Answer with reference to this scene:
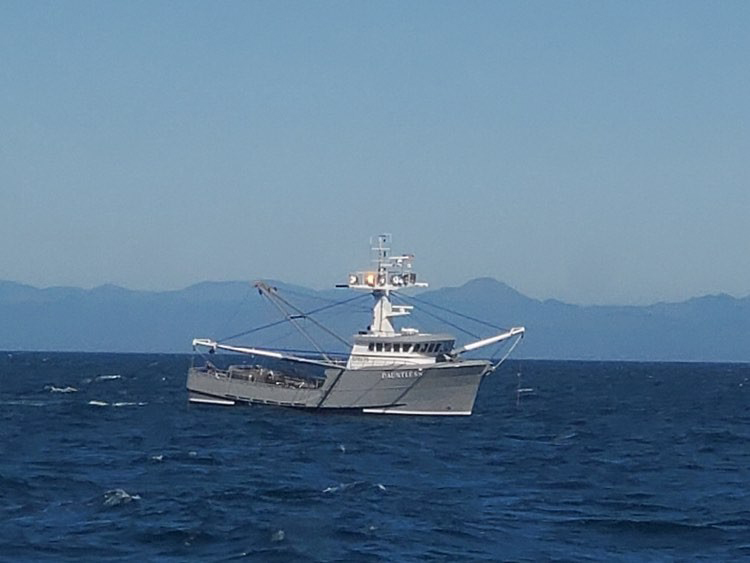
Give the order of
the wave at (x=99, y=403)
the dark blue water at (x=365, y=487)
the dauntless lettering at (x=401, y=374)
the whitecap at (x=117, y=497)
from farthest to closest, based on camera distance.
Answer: the wave at (x=99, y=403), the dauntless lettering at (x=401, y=374), the whitecap at (x=117, y=497), the dark blue water at (x=365, y=487)

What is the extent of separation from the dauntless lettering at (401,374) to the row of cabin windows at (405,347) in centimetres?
169

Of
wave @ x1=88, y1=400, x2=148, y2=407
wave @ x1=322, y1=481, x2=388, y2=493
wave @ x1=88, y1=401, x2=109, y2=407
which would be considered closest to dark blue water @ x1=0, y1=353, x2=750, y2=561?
wave @ x1=322, y1=481, x2=388, y2=493

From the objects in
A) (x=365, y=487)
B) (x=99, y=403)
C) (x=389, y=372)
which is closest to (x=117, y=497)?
(x=365, y=487)

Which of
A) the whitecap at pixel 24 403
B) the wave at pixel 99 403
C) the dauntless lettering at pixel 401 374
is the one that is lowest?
the whitecap at pixel 24 403

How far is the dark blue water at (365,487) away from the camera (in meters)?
37.8

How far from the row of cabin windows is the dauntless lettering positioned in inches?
66.4

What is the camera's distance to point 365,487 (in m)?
49.4

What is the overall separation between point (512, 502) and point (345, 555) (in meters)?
11.7

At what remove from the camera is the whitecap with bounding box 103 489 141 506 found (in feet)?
145

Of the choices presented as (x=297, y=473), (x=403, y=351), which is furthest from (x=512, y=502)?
(x=403, y=351)

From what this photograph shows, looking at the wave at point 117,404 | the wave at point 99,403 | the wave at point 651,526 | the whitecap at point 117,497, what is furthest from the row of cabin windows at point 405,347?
the wave at point 651,526

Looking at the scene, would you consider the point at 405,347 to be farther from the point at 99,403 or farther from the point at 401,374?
the point at 99,403

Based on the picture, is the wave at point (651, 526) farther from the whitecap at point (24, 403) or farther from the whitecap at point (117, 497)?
the whitecap at point (24, 403)

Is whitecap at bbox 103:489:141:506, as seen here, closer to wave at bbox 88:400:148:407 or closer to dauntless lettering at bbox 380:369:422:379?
dauntless lettering at bbox 380:369:422:379
